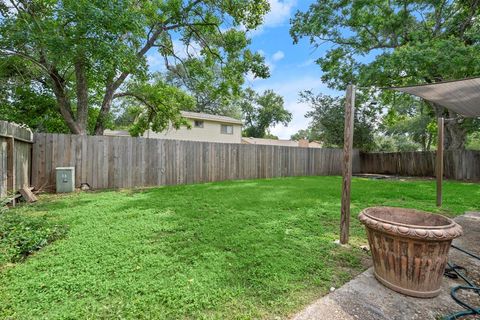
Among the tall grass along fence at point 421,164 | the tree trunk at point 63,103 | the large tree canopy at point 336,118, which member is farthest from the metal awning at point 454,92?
the tree trunk at point 63,103

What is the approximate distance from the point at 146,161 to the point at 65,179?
2.09 meters

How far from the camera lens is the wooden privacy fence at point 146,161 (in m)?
6.02

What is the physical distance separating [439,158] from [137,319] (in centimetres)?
615

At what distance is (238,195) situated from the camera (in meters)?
5.82

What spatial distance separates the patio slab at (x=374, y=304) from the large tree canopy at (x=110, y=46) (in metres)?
6.91

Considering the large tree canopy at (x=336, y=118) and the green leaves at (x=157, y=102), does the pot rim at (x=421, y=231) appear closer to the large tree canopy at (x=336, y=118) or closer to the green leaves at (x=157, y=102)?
the green leaves at (x=157, y=102)

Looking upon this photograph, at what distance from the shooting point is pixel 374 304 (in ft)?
5.95

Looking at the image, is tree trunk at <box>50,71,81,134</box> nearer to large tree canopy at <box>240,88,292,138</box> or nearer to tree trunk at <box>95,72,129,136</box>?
tree trunk at <box>95,72,129,136</box>

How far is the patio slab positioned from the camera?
1674 mm

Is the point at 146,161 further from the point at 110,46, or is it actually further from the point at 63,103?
the point at 63,103

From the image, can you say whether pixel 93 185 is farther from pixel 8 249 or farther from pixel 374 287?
pixel 374 287

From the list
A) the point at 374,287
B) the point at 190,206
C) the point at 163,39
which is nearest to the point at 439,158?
the point at 374,287

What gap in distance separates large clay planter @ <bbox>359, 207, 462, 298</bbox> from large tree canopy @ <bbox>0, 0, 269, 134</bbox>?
6.93m

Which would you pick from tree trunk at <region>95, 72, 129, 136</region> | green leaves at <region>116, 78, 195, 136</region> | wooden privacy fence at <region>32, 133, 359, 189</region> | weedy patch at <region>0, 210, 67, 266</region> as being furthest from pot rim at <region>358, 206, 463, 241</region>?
green leaves at <region>116, 78, 195, 136</region>
